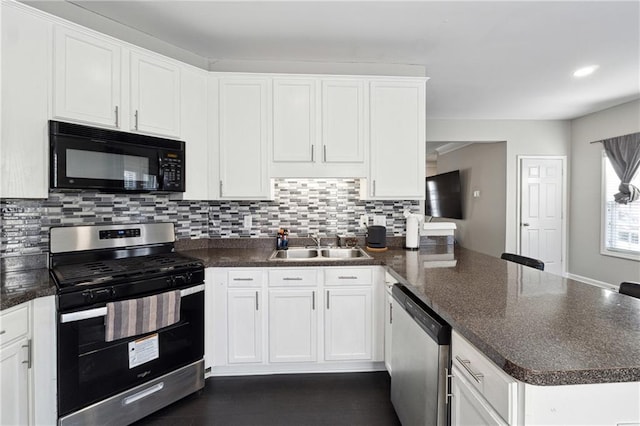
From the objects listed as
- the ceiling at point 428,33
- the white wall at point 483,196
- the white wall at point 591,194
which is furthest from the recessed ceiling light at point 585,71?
the white wall at point 483,196

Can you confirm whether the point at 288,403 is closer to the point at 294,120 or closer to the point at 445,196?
the point at 294,120

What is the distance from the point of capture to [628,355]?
89 cm

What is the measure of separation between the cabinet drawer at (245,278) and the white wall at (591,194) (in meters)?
4.88

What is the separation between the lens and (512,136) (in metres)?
4.99

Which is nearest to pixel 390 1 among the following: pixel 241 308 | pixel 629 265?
pixel 241 308

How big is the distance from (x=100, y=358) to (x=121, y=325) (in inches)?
7.6

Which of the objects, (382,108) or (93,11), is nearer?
(93,11)

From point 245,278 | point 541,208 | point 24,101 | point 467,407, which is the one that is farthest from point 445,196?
point 24,101

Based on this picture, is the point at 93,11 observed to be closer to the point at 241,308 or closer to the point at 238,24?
the point at 238,24

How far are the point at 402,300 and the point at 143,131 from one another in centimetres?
207

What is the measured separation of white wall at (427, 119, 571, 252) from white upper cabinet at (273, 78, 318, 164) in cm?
297

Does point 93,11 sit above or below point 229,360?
above

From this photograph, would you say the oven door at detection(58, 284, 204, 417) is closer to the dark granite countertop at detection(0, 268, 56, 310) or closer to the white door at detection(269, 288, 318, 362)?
the dark granite countertop at detection(0, 268, 56, 310)

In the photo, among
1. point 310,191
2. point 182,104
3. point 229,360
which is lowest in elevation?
point 229,360
